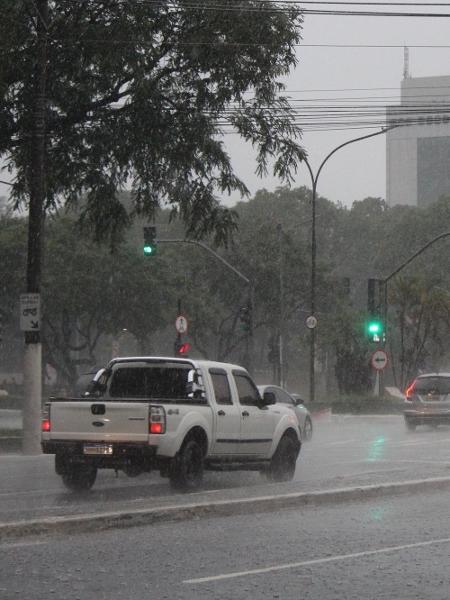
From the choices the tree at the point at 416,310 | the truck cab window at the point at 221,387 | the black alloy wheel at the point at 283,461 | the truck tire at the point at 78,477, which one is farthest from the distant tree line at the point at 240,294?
the truck tire at the point at 78,477

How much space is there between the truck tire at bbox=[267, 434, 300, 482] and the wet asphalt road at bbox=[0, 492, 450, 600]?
4.93 metres

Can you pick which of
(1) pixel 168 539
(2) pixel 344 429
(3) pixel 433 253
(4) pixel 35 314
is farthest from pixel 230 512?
(3) pixel 433 253

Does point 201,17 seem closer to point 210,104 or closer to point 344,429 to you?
point 210,104

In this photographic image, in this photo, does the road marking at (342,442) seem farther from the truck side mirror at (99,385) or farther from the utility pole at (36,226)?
the truck side mirror at (99,385)

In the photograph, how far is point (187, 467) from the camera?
15.8m

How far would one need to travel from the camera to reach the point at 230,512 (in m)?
13.0

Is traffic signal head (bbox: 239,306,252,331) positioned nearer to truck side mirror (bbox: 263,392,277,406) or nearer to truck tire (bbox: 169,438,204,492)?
truck side mirror (bbox: 263,392,277,406)

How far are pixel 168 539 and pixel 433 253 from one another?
84.1 m

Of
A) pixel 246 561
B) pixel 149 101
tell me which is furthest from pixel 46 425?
pixel 149 101

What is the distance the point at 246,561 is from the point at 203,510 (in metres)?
2.80

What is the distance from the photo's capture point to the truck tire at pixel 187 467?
15609mm

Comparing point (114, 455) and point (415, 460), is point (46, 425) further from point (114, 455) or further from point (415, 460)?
point (415, 460)

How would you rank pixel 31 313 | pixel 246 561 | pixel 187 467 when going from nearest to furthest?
pixel 246 561, pixel 187 467, pixel 31 313

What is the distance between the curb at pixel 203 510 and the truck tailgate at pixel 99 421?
233 cm
